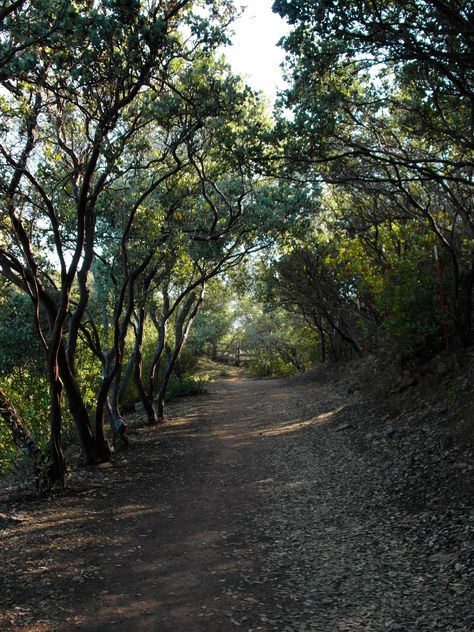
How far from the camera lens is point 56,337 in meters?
7.86

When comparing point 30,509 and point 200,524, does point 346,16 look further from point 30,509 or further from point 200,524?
point 30,509

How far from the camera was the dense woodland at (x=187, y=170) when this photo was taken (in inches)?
252

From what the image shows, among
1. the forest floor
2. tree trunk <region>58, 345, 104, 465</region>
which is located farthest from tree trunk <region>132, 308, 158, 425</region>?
tree trunk <region>58, 345, 104, 465</region>

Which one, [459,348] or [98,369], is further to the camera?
[98,369]

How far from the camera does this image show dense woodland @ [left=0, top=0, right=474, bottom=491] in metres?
6.41

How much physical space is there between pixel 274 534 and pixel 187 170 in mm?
8614

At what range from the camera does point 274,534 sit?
6.23 meters

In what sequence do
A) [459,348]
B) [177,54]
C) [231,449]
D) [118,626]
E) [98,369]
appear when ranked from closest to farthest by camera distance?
[118,626]
[177,54]
[459,348]
[231,449]
[98,369]

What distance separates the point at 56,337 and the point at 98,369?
6718 mm

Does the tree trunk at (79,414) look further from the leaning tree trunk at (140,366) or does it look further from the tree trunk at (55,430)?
the leaning tree trunk at (140,366)

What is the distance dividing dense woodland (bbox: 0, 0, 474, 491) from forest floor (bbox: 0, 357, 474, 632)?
156 centimetres

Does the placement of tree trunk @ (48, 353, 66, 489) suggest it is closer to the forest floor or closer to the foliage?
the forest floor

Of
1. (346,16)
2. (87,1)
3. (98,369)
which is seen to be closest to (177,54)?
(87,1)

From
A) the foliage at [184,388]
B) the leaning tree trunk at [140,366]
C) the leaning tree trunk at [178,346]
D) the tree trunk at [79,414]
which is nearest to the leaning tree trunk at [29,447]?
the tree trunk at [79,414]
